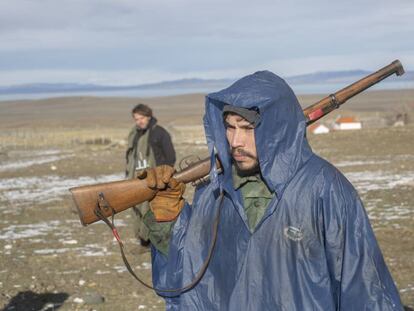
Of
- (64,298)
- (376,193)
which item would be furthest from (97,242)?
(376,193)

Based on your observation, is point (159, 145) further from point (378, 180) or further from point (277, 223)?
→ point (378, 180)

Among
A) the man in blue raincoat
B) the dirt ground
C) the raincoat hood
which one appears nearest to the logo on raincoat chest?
the man in blue raincoat

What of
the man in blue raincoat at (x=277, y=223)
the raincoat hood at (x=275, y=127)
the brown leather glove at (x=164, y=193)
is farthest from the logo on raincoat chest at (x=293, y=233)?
the brown leather glove at (x=164, y=193)

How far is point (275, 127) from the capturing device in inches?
125

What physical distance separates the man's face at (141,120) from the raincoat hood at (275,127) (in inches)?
241

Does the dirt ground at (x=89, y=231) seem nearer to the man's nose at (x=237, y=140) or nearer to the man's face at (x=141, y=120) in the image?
the man's face at (x=141, y=120)

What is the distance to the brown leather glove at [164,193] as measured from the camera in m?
3.80

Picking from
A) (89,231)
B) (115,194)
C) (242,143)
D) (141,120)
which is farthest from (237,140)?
(89,231)

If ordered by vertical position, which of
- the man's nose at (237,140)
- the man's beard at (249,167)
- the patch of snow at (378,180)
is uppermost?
the man's nose at (237,140)

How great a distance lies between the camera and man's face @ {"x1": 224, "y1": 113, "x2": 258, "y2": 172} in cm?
324

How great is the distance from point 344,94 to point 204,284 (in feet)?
4.62

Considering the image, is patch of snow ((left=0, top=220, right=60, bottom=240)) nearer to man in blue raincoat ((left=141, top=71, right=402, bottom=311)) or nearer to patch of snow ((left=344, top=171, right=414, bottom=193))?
patch of snow ((left=344, top=171, right=414, bottom=193))

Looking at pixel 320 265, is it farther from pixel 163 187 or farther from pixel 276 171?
pixel 163 187

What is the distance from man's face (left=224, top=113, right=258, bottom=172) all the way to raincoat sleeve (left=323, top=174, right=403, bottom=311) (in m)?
0.33
